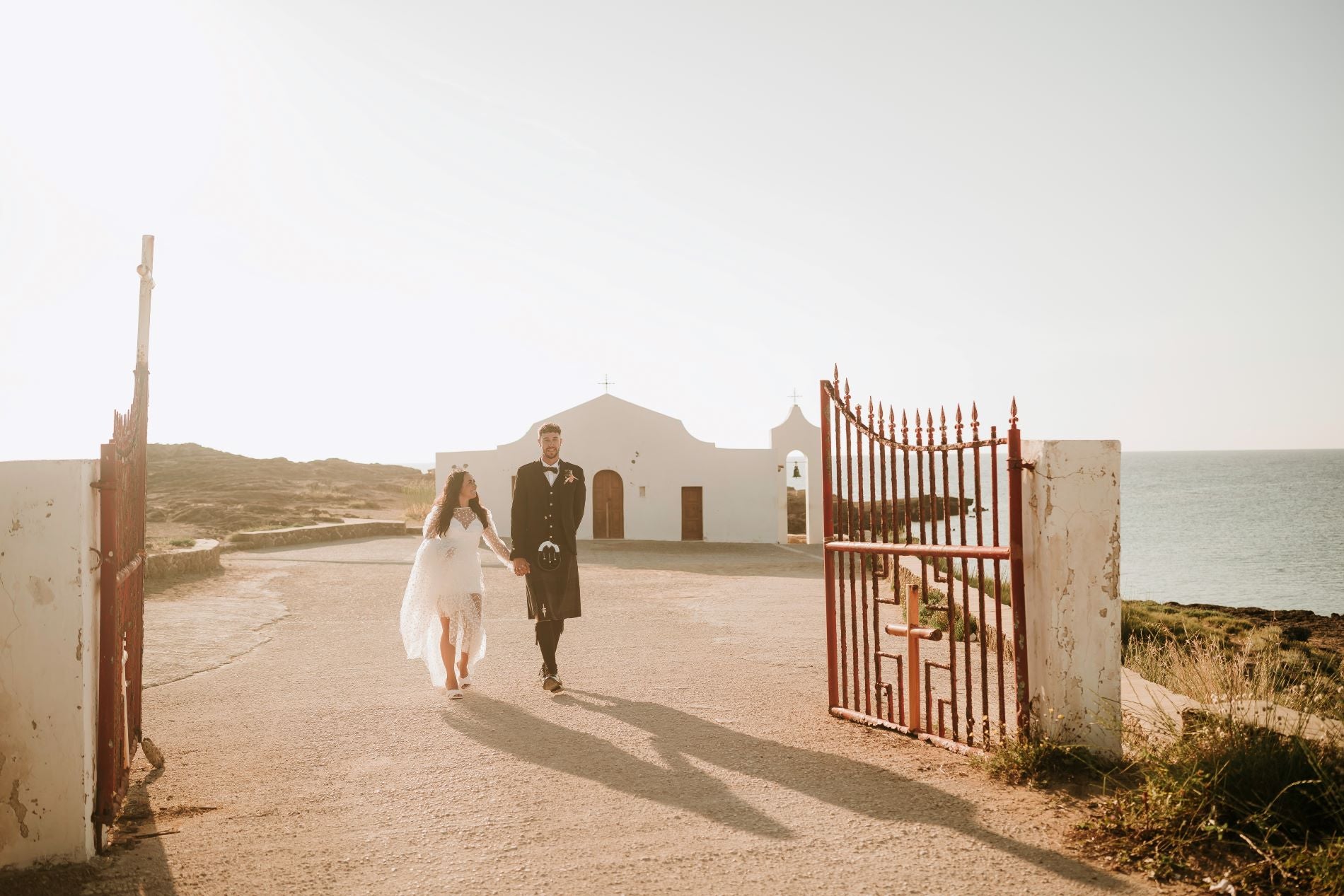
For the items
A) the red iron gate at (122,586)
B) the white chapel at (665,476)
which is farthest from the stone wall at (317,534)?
the red iron gate at (122,586)

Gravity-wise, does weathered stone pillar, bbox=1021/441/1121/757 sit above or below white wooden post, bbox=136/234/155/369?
below

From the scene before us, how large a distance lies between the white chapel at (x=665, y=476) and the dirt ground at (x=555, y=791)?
62.8ft

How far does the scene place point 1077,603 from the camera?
5188 mm

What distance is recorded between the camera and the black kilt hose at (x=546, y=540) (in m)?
7.67

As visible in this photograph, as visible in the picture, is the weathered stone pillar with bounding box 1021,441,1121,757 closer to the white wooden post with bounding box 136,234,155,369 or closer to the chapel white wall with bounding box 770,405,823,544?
the white wooden post with bounding box 136,234,155,369

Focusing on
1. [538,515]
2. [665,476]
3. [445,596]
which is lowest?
[445,596]

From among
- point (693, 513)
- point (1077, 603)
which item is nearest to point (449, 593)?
point (1077, 603)

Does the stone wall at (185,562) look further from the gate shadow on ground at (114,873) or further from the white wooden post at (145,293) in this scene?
the gate shadow on ground at (114,873)

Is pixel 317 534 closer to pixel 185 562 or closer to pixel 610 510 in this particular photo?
pixel 610 510

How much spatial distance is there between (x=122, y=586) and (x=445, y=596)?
2.96 m

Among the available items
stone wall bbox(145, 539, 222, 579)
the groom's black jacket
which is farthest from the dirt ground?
stone wall bbox(145, 539, 222, 579)

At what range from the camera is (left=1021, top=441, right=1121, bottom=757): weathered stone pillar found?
5.17 m

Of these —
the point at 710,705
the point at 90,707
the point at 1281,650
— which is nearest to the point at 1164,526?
the point at 1281,650

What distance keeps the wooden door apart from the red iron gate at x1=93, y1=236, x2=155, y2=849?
2361cm
